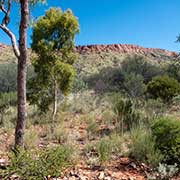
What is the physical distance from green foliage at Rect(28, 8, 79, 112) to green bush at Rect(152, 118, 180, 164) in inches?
216

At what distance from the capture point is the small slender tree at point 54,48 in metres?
12.3

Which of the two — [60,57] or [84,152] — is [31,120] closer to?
[60,57]

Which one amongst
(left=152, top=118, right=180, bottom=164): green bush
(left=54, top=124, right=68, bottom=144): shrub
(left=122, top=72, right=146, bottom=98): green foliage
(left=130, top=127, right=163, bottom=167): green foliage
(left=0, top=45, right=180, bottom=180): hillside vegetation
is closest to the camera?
(left=0, top=45, right=180, bottom=180): hillside vegetation

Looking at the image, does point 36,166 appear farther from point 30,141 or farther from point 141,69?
point 141,69

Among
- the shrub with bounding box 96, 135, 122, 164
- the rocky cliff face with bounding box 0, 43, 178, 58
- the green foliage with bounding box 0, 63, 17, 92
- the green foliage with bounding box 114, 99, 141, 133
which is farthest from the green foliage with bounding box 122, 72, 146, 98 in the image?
the rocky cliff face with bounding box 0, 43, 178, 58

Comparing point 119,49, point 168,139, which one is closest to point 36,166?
point 168,139

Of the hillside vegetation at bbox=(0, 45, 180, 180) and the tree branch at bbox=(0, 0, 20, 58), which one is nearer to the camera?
the hillside vegetation at bbox=(0, 45, 180, 180)

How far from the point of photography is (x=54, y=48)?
12.5 m

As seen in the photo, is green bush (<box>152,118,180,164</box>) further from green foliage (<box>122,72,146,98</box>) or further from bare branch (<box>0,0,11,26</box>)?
green foliage (<box>122,72,146,98</box>)

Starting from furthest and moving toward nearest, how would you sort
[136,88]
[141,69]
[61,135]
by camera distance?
[141,69] < [136,88] < [61,135]

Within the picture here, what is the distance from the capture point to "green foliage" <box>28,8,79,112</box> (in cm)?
1227

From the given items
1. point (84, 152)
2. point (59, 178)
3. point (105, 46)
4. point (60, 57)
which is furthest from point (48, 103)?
point (105, 46)

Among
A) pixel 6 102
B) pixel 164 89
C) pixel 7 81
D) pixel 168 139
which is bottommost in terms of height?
pixel 168 139

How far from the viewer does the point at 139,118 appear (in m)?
12.0
